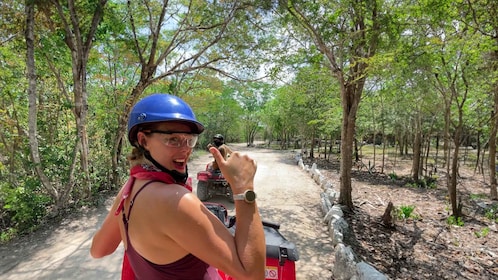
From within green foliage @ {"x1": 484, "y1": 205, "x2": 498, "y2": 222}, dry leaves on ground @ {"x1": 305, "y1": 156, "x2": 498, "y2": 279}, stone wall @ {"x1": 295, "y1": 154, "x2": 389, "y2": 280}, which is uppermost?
stone wall @ {"x1": 295, "y1": 154, "x2": 389, "y2": 280}

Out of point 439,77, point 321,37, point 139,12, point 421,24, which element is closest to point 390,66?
point 421,24

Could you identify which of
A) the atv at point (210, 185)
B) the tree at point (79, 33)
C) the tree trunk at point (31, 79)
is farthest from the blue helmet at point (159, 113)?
the tree at point (79, 33)

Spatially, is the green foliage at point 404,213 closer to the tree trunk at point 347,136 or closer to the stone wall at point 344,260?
the tree trunk at point 347,136

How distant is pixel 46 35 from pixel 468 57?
9.27 meters

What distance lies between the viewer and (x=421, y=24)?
19.8 ft

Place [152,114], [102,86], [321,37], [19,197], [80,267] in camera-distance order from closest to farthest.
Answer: [152,114] < [80,267] < [19,197] < [321,37] < [102,86]

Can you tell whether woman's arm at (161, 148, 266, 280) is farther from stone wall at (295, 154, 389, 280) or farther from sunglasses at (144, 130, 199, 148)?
stone wall at (295, 154, 389, 280)

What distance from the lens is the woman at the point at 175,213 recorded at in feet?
3.12

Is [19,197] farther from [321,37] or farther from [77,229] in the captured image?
[321,37]

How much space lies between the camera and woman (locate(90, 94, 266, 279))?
3.12 feet

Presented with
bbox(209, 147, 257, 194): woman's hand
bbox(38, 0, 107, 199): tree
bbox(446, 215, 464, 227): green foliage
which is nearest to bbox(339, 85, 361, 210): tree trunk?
bbox(446, 215, 464, 227): green foliage

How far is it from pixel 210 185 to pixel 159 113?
5.62m

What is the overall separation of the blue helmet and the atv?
517 cm

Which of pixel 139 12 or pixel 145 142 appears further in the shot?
pixel 139 12
